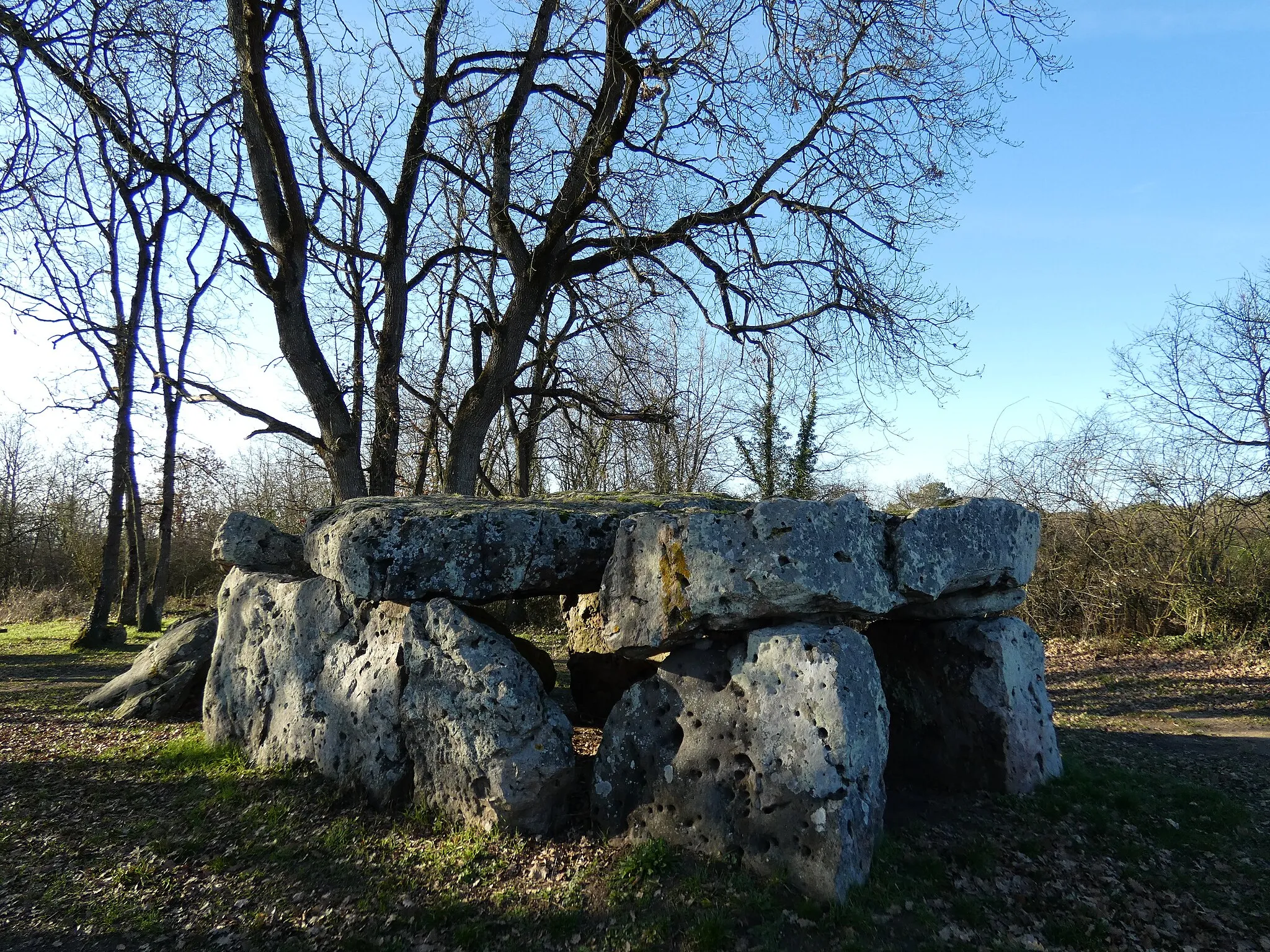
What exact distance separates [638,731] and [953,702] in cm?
247

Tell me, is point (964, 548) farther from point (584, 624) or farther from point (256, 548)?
point (256, 548)

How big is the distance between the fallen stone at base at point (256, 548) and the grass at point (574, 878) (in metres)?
1.94

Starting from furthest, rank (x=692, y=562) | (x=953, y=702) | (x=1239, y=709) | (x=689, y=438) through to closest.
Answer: (x=689, y=438)
(x=1239, y=709)
(x=953, y=702)
(x=692, y=562)

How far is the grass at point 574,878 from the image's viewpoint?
4.02m

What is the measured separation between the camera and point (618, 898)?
4262mm

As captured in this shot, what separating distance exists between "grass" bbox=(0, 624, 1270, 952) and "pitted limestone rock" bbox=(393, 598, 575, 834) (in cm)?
19

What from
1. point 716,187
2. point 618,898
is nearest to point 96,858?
point 618,898

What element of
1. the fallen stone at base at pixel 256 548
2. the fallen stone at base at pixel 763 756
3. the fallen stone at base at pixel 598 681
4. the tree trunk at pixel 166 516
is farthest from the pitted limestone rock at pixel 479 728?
the tree trunk at pixel 166 516

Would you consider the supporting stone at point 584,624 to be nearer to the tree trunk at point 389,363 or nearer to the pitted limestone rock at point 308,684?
the pitted limestone rock at point 308,684

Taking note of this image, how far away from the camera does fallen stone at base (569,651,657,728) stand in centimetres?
723

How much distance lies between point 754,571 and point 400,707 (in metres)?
2.69

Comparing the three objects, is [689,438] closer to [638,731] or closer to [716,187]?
[716,187]

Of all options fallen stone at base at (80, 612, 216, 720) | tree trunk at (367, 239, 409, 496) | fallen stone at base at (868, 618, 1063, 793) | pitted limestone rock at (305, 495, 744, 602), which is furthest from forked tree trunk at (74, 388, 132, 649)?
fallen stone at base at (868, 618, 1063, 793)

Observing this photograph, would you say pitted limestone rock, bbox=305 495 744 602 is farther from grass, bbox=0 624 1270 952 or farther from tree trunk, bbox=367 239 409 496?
tree trunk, bbox=367 239 409 496
